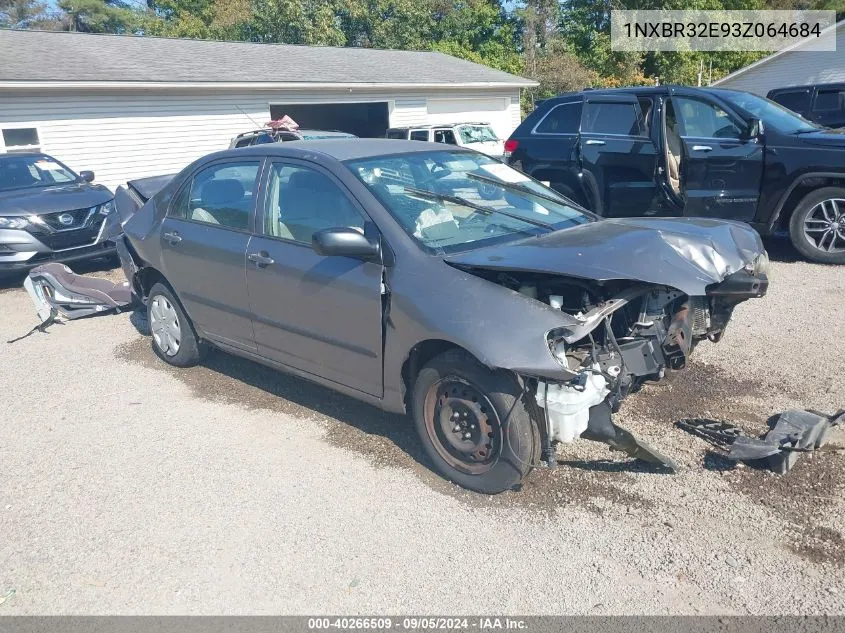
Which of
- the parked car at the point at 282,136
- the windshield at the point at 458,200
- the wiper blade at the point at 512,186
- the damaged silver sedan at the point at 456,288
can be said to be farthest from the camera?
the parked car at the point at 282,136

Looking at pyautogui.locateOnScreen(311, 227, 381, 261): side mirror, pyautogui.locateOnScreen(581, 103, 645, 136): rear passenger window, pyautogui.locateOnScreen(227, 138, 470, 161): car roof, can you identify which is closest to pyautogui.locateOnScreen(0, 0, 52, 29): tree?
pyautogui.locateOnScreen(581, 103, 645, 136): rear passenger window

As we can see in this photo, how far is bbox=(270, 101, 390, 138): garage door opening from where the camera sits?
78.7 ft

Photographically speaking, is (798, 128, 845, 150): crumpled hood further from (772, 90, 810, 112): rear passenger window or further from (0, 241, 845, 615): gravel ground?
(772, 90, 810, 112): rear passenger window

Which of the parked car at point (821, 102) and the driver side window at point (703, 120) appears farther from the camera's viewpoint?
the parked car at point (821, 102)

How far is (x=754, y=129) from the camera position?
8.09 metres

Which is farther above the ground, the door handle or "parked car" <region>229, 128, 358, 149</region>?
"parked car" <region>229, 128, 358, 149</region>

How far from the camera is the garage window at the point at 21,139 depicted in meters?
14.8

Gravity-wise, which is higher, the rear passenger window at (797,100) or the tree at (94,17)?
the tree at (94,17)

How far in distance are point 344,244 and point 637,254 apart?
4.90ft

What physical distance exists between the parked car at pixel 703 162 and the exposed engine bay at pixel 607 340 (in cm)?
424

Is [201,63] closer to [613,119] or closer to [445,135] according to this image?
[445,135]

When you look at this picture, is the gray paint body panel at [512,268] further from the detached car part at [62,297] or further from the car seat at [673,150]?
the car seat at [673,150]

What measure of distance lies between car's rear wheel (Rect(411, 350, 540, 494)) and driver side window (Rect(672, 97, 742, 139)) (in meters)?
5.92

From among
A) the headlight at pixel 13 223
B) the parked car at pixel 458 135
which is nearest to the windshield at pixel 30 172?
the headlight at pixel 13 223
